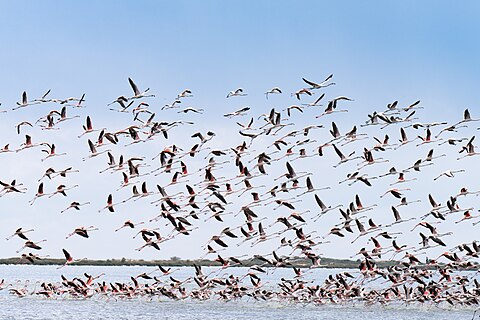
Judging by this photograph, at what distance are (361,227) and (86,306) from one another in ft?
79.6

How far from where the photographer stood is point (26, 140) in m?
41.6

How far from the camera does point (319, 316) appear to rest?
54219 mm

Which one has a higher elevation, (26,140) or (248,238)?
(26,140)

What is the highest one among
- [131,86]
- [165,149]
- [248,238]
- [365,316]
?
[131,86]

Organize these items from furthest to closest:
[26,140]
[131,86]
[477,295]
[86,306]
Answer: [86,306] → [477,295] → [26,140] → [131,86]

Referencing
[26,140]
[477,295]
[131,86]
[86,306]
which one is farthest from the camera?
[86,306]

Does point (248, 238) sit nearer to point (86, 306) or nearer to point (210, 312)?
point (210, 312)

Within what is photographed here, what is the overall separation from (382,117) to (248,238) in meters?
8.70

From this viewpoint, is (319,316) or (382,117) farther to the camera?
(319,316)

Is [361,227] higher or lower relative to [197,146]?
lower

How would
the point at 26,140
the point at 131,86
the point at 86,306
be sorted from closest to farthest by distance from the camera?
the point at 131,86 → the point at 26,140 → the point at 86,306

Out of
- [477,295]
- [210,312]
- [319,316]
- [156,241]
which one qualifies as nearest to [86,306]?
[210,312]

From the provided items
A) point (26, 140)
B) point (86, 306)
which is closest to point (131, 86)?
point (26, 140)

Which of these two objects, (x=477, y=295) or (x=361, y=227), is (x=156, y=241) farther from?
(x=477, y=295)
